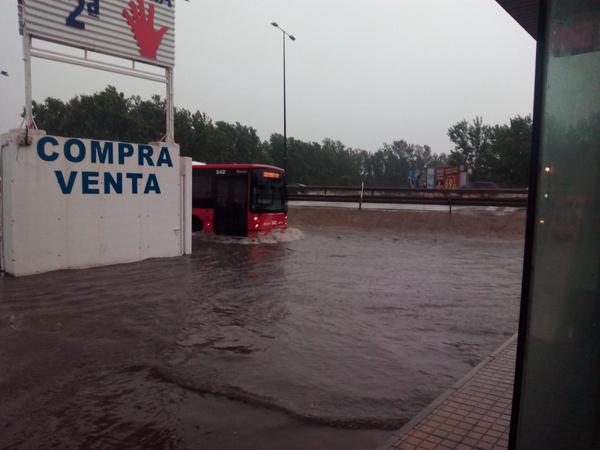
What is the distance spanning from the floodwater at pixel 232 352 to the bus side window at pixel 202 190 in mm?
8305

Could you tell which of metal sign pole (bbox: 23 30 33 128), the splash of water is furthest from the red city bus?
metal sign pole (bbox: 23 30 33 128)

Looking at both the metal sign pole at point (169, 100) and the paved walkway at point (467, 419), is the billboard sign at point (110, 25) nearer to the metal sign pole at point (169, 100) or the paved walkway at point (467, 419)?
the metal sign pole at point (169, 100)

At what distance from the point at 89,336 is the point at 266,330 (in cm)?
223

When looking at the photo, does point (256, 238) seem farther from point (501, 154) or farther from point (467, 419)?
point (501, 154)

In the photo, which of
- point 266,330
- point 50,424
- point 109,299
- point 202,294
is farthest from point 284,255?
point 50,424

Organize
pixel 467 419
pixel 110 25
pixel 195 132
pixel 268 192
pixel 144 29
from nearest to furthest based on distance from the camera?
1. pixel 467 419
2. pixel 110 25
3. pixel 144 29
4. pixel 268 192
5. pixel 195 132

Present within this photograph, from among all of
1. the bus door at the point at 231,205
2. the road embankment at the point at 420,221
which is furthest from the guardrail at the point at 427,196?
the bus door at the point at 231,205

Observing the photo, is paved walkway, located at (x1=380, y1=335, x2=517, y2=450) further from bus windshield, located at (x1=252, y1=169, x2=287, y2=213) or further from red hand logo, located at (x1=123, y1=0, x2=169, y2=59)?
bus windshield, located at (x1=252, y1=169, x2=287, y2=213)

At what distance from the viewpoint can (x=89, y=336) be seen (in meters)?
6.41

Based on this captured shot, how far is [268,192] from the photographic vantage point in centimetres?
1947

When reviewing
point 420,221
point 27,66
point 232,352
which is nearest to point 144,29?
point 27,66

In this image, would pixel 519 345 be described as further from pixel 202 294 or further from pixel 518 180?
pixel 518 180

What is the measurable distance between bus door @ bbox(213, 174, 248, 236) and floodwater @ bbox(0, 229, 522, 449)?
722cm

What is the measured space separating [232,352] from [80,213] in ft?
23.2
